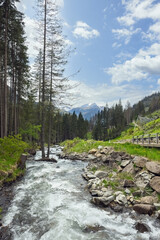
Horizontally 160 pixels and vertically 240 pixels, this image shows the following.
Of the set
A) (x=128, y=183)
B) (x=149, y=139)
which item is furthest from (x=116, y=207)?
(x=149, y=139)

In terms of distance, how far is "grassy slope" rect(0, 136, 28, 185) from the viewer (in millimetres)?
8877

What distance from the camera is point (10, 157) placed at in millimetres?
10531

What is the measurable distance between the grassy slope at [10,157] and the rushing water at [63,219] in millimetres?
1539

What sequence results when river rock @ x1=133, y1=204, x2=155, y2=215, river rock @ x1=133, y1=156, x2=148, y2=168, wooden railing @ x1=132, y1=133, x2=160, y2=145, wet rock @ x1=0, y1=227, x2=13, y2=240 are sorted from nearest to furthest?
wet rock @ x1=0, y1=227, x2=13, y2=240
river rock @ x1=133, y1=204, x2=155, y2=215
river rock @ x1=133, y1=156, x2=148, y2=168
wooden railing @ x1=132, y1=133, x2=160, y2=145

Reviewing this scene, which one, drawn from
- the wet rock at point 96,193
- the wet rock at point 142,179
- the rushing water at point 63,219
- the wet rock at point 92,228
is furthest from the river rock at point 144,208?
the wet rock at point 92,228

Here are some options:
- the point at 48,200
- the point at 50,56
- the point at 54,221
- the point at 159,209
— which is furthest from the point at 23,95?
the point at 159,209

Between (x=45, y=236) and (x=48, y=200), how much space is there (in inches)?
98.3

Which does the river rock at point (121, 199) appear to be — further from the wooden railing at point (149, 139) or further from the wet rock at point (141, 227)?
the wooden railing at point (149, 139)

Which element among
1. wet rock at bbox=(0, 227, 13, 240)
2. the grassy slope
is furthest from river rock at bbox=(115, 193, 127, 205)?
the grassy slope

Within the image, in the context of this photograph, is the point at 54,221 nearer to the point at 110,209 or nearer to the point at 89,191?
the point at 110,209

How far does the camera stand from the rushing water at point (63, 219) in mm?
4363

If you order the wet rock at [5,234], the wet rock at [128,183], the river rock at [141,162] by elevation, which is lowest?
the wet rock at [5,234]

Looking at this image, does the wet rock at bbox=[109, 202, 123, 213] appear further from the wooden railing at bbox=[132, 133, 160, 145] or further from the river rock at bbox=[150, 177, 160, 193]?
the wooden railing at bbox=[132, 133, 160, 145]

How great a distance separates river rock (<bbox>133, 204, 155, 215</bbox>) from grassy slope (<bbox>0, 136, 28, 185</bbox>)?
744 centimetres
